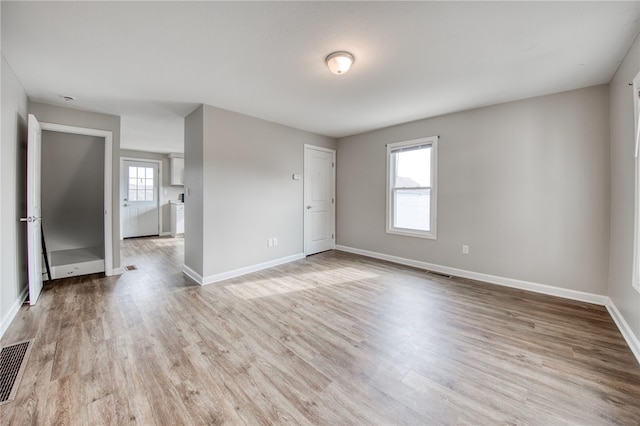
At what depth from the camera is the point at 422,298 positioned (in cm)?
305

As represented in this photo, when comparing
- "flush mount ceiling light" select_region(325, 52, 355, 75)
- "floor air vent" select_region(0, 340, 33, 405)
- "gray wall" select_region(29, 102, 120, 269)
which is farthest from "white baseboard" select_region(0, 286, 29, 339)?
"flush mount ceiling light" select_region(325, 52, 355, 75)

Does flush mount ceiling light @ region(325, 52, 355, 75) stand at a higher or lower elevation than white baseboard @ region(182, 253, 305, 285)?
higher

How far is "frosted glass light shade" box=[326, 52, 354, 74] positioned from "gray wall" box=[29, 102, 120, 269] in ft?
11.7

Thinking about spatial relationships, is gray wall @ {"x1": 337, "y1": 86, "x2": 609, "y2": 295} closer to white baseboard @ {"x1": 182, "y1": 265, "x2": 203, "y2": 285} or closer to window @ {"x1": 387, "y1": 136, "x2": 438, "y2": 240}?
window @ {"x1": 387, "y1": 136, "x2": 438, "y2": 240}

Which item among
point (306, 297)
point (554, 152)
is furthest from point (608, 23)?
point (306, 297)

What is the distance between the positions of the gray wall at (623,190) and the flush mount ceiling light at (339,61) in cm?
225

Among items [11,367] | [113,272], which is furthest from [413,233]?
[113,272]

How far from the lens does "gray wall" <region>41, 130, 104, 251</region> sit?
14.0 feet

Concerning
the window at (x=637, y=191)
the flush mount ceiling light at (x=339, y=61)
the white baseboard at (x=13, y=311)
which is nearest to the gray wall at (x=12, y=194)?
the white baseboard at (x=13, y=311)

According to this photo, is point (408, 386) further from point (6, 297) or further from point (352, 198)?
point (352, 198)

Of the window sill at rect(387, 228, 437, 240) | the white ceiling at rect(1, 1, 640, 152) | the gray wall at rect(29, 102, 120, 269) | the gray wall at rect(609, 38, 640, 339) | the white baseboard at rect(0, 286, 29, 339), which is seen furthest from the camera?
the window sill at rect(387, 228, 437, 240)

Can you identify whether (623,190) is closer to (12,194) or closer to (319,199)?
(319,199)

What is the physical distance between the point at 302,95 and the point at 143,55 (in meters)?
1.64

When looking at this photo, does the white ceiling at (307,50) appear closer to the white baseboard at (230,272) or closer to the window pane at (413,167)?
the window pane at (413,167)
